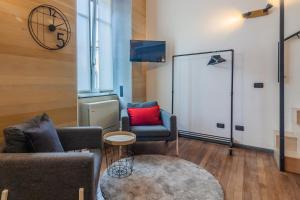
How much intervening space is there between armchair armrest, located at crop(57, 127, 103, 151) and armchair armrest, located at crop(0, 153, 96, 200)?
707 mm

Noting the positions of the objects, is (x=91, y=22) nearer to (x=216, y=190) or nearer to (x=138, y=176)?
(x=138, y=176)

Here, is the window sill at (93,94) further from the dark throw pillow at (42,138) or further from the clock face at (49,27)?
the dark throw pillow at (42,138)

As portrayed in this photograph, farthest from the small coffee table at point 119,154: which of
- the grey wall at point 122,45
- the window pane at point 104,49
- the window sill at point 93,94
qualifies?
the window pane at point 104,49

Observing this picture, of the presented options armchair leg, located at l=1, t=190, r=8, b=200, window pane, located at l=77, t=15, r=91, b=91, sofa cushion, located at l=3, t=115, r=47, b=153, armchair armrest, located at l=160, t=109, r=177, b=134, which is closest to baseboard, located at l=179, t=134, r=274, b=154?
armchair armrest, located at l=160, t=109, r=177, b=134

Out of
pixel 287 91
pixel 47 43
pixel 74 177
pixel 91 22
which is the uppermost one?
pixel 91 22

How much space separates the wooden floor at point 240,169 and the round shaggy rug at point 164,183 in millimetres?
172

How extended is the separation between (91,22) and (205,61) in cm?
214

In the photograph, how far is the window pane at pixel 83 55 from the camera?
10.8 feet

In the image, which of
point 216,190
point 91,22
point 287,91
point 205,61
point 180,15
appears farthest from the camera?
point 180,15

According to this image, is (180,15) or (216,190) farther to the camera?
(180,15)

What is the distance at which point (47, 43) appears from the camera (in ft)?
7.66

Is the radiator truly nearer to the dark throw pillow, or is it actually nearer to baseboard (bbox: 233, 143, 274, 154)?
the dark throw pillow

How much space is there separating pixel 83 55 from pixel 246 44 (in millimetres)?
2688

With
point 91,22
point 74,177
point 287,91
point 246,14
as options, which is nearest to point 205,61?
point 246,14
